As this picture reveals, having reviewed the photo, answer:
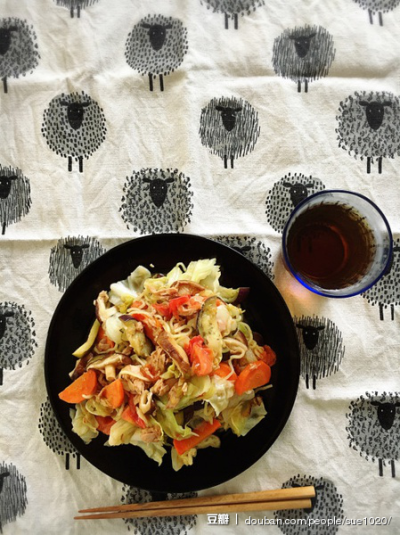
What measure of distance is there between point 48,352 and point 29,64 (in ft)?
3.17

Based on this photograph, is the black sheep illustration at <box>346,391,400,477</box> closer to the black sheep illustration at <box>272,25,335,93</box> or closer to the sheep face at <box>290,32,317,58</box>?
the black sheep illustration at <box>272,25,335,93</box>

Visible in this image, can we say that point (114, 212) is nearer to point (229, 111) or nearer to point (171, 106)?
point (171, 106)

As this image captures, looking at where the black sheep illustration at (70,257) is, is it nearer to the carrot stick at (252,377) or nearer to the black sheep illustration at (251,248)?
the black sheep illustration at (251,248)

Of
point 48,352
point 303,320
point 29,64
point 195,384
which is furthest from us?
point 29,64

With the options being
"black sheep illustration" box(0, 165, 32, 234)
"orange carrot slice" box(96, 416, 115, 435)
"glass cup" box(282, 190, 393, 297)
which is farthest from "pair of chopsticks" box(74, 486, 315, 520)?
"black sheep illustration" box(0, 165, 32, 234)

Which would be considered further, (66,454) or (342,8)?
(342,8)

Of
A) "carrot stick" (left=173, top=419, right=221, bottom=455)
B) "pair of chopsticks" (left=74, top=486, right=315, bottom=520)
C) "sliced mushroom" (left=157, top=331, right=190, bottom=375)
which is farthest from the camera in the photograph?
"pair of chopsticks" (left=74, top=486, right=315, bottom=520)

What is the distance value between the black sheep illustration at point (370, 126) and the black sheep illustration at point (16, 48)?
41.4 inches

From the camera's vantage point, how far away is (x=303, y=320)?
1.53 meters

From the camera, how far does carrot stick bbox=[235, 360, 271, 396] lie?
51.2 inches

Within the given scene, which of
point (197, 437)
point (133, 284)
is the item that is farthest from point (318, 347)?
point (133, 284)

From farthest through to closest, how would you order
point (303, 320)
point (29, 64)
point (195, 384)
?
point (29, 64) < point (303, 320) < point (195, 384)

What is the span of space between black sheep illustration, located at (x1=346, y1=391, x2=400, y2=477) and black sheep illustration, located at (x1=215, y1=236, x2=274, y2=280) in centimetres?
50

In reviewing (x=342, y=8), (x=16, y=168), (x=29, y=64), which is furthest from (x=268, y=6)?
(x=16, y=168)
